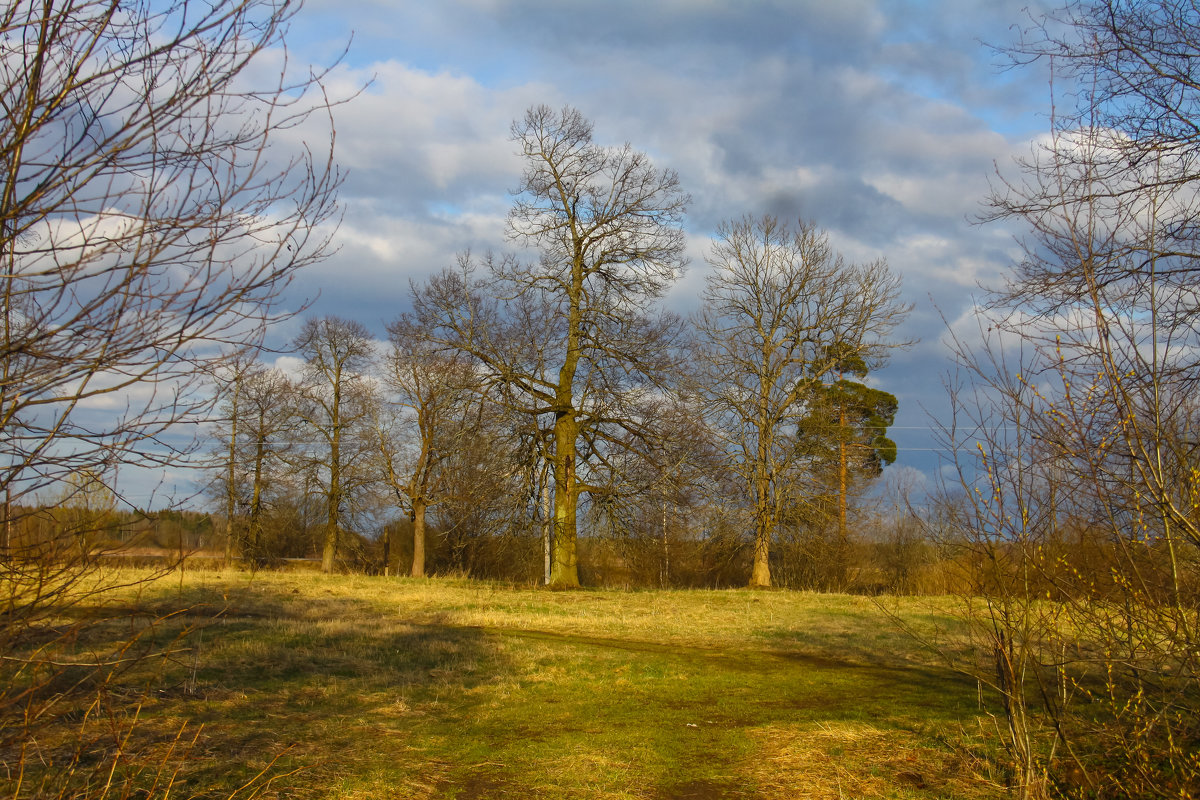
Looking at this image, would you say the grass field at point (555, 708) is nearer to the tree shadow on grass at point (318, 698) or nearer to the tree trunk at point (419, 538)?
the tree shadow on grass at point (318, 698)

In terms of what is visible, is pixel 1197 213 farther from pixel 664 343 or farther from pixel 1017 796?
pixel 664 343

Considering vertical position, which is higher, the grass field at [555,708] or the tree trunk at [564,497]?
the tree trunk at [564,497]

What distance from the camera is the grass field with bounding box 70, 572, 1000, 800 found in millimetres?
5250

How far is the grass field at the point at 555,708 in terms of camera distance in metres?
5.25

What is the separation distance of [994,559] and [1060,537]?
0.85 metres

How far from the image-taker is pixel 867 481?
26438mm

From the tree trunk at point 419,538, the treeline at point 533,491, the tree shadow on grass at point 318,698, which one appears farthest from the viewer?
the tree trunk at point 419,538

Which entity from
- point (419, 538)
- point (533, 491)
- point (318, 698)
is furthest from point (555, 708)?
point (419, 538)

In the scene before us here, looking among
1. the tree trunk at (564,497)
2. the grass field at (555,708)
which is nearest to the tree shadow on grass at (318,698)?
the grass field at (555,708)

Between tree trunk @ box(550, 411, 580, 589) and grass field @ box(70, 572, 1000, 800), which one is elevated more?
tree trunk @ box(550, 411, 580, 589)

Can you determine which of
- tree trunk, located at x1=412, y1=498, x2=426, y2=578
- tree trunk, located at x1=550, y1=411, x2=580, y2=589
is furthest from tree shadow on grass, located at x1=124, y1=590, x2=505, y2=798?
tree trunk, located at x1=412, y1=498, x2=426, y2=578

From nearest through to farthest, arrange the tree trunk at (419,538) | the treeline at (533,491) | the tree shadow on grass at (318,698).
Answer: the tree shadow on grass at (318,698) < the treeline at (533,491) < the tree trunk at (419,538)

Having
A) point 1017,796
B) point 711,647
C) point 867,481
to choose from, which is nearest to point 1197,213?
point 1017,796

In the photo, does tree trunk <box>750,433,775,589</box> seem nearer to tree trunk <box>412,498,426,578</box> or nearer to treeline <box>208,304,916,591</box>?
treeline <box>208,304,916,591</box>
